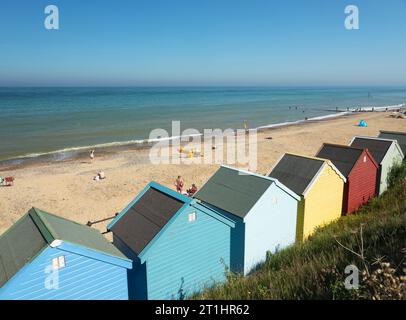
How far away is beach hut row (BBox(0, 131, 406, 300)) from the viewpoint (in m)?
4.99

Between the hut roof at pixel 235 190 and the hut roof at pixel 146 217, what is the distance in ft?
5.88

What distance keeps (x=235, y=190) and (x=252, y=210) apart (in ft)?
3.25

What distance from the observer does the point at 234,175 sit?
29.9 feet

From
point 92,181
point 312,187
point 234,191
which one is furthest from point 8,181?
point 312,187

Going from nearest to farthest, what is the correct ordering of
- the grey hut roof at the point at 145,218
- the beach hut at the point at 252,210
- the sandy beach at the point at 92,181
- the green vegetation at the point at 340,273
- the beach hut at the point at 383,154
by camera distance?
the green vegetation at the point at 340,273
the grey hut roof at the point at 145,218
the beach hut at the point at 252,210
the beach hut at the point at 383,154
the sandy beach at the point at 92,181

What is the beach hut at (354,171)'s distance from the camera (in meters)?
10.8

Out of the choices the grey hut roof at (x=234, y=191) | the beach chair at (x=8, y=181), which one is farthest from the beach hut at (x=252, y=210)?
the beach chair at (x=8, y=181)

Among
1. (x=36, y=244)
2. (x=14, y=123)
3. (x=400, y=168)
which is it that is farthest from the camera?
(x=14, y=123)

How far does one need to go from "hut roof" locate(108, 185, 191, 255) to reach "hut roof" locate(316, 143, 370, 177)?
6536 millimetres

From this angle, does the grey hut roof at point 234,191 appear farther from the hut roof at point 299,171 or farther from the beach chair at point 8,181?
the beach chair at point 8,181

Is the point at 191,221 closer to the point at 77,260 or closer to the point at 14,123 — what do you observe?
the point at 77,260

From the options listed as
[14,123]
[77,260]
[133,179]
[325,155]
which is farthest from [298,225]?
[14,123]

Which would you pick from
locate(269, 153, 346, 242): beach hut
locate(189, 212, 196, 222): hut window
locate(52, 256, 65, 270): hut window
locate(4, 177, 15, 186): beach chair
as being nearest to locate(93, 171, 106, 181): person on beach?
locate(4, 177, 15, 186): beach chair
